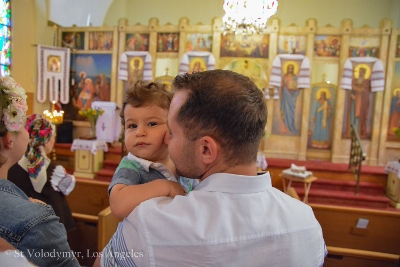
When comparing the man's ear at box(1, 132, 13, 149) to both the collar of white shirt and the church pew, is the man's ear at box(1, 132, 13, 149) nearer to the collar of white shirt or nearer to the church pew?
the collar of white shirt

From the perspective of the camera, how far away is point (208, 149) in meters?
0.92

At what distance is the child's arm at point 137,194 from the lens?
101 cm

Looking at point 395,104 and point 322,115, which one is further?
point 322,115

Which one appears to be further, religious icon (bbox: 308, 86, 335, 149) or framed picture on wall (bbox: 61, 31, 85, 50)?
framed picture on wall (bbox: 61, 31, 85, 50)

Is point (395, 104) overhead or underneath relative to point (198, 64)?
underneath

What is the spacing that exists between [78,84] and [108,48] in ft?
5.00

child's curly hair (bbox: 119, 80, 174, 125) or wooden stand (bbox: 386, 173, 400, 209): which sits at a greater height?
child's curly hair (bbox: 119, 80, 174, 125)

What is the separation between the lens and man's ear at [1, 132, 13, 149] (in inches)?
48.6

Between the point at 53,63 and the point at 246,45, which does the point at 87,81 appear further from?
the point at 246,45

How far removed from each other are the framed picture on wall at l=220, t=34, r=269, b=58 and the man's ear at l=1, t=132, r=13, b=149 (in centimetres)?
835

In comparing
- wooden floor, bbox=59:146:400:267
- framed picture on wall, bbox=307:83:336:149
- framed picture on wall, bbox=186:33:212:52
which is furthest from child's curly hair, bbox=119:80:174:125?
framed picture on wall, bbox=307:83:336:149

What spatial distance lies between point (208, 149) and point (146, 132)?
45 centimetres

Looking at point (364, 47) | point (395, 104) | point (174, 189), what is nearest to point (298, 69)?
point (364, 47)

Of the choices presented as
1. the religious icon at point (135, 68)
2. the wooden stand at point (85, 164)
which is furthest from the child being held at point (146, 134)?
the religious icon at point (135, 68)
